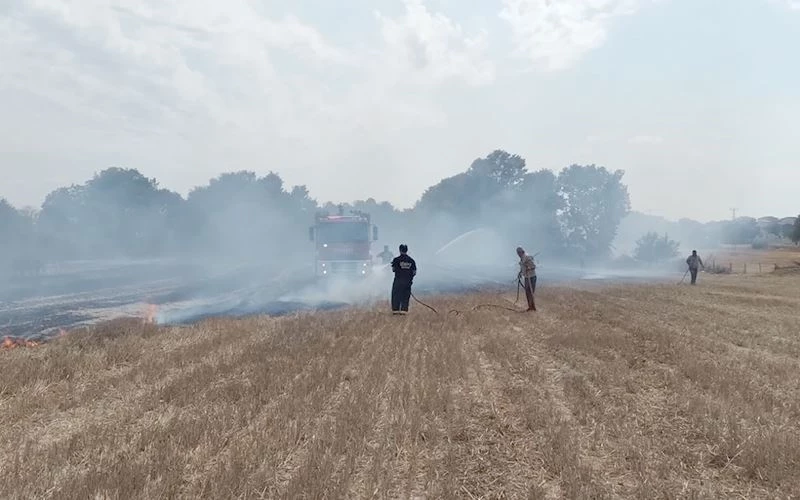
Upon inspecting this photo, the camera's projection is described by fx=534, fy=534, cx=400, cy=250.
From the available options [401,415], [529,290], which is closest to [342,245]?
[529,290]

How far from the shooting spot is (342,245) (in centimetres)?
2511

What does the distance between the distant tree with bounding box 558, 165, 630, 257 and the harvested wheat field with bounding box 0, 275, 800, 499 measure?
5527cm

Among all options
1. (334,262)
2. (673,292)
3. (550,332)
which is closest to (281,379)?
(550,332)

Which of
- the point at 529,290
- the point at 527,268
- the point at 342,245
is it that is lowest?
the point at 529,290

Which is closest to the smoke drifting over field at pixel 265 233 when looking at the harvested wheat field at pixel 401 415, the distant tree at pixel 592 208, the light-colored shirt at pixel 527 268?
the distant tree at pixel 592 208

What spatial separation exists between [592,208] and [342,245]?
156ft

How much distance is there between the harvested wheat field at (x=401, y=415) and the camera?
4.40 meters

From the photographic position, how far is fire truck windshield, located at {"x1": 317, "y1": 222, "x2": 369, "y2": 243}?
25266mm

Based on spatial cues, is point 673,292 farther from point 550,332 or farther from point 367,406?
point 367,406

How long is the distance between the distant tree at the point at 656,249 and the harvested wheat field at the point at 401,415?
47161mm

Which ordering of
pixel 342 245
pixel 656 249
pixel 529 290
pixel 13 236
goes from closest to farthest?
pixel 529 290 → pixel 342 245 → pixel 13 236 → pixel 656 249

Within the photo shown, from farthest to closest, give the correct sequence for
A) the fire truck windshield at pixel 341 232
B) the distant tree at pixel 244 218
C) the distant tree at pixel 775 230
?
the distant tree at pixel 775 230 < the distant tree at pixel 244 218 < the fire truck windshield at pixel 341 232

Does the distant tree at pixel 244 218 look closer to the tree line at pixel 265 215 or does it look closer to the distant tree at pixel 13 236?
the tree line at pixel 265 215

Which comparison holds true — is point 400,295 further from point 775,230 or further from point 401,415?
point 775,230
